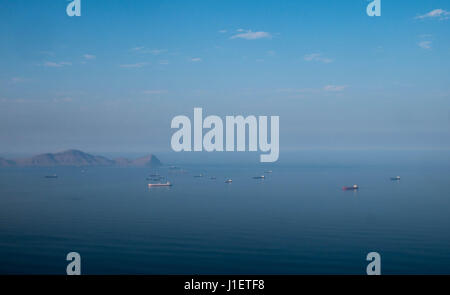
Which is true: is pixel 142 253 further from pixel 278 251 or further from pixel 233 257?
pixel 278 251

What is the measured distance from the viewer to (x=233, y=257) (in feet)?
73.7

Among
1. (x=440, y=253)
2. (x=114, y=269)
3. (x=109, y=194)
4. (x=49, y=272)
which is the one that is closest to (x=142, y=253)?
(x=114, y=269)

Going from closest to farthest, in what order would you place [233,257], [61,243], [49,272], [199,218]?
[49,272] → [233,257] → [61,243] → [199,218]

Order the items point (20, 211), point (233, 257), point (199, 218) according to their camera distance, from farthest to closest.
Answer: point (20, 211)
point (199, 218)
point (233, 257)

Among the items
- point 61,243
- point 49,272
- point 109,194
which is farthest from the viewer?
point 109,194

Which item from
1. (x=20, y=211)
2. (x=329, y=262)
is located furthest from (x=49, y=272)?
(x=20, y=211)

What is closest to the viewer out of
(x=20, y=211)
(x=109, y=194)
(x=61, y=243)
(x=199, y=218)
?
(x=61, y=243)

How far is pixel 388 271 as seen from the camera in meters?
20.5

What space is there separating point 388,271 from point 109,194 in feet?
153

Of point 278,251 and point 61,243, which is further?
point 61,243

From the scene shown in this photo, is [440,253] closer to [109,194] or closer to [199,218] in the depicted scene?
[199,218]

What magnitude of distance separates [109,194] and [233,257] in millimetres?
40096
